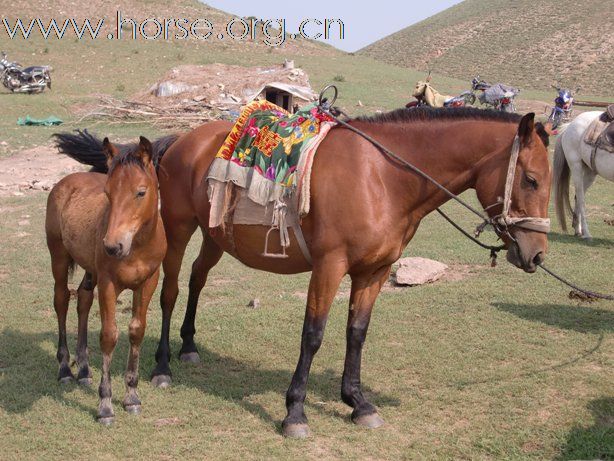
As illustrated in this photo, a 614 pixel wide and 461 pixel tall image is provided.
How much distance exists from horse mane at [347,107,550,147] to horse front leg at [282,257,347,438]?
3.46ft

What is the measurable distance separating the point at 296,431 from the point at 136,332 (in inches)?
51.5

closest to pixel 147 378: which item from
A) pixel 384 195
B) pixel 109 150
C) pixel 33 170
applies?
pixel 109 150

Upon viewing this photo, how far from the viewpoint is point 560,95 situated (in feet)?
72.3

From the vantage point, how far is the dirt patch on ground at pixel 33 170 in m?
13.0

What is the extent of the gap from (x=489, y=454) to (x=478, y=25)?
Result: 229 ft

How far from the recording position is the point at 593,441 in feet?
13.7

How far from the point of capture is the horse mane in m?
4.28

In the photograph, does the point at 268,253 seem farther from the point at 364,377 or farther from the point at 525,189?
the point at 525,189

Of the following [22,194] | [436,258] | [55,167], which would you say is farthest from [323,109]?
[55,167]

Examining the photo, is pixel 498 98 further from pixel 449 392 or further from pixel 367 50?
pixel 367 50

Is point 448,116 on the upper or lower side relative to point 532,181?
upper

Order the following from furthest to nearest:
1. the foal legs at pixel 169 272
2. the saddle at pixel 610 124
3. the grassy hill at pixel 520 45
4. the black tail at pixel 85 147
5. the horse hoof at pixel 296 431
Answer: the grassy hill at pixel 520 45 → the saddle at pixel 610 124 → the black tail at pixel 85 147 → the foal legs at pixel 169 272 → the horse hoof at pixel 296 431

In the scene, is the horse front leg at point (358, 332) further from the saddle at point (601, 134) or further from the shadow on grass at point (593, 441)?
the saddle at point (601, 134)

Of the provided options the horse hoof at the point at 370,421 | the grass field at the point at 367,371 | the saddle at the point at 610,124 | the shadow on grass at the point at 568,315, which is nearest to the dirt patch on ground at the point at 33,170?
the grass field at the point at 367,371
